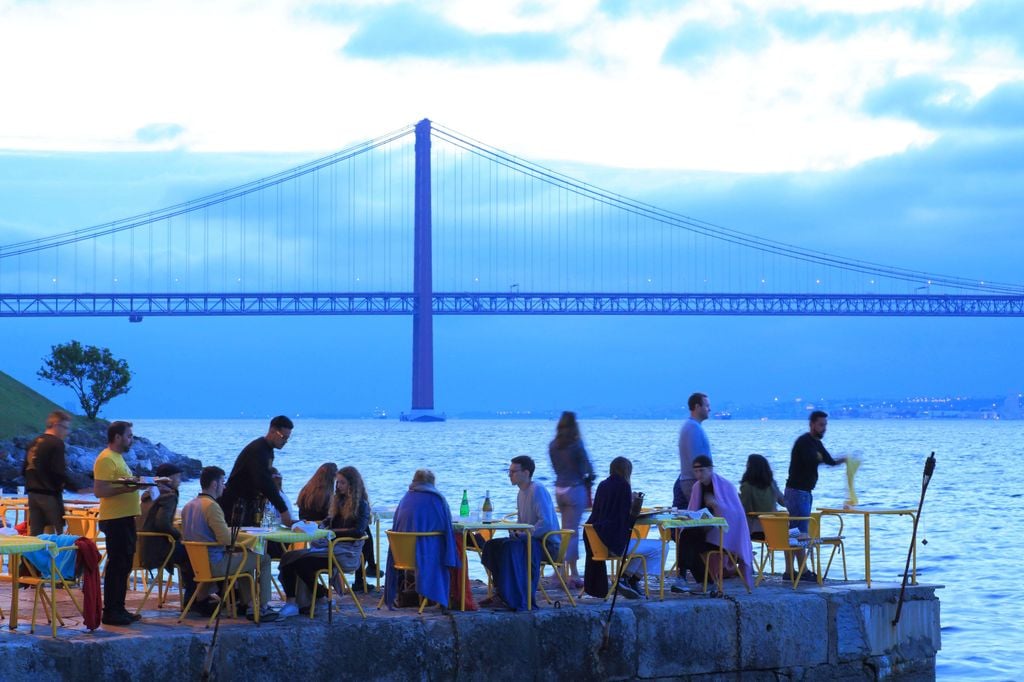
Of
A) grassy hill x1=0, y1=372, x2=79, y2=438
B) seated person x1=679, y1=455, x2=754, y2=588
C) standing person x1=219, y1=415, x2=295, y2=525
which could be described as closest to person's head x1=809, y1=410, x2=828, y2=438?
seated person x1=679, y1=455, x2=754, y2=588

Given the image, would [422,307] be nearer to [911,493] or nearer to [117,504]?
[911,493]

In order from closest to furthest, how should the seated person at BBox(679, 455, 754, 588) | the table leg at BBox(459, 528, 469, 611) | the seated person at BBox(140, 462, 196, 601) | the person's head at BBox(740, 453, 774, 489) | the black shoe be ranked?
1. the black shoe
2. the table leg at BBox(459, 528, 469, 611)
3. the seated person at BBox(140, 462, 196, 601)
4. the seated person at BBox(679, 455, 754, 588)
5. the person's head at BBox(740, 453, 774, 489)

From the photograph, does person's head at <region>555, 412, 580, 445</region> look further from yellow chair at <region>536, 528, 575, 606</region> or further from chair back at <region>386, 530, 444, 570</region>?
chair back at <region>386, 530, 444, 570</region>

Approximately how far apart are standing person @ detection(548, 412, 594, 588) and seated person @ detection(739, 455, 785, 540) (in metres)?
0.97

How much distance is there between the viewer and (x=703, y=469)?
7.77 metres

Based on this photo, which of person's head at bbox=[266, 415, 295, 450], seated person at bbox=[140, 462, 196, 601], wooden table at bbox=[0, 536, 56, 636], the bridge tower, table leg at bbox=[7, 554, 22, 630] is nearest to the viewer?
wooden table at bbox=[0, 536, 56, 636]

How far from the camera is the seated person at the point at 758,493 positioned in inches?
327

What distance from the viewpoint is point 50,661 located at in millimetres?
5688

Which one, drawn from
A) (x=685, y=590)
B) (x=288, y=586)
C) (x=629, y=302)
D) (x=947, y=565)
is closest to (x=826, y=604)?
(x=685, y=590)

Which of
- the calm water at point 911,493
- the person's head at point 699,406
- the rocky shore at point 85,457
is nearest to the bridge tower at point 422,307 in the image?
the calm water at point 911,493

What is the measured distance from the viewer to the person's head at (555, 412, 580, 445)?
830 cm

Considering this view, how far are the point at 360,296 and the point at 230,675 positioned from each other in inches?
2355

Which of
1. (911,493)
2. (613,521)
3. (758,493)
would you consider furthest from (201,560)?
(911,493)

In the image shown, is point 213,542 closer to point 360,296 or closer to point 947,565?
point 947,565
